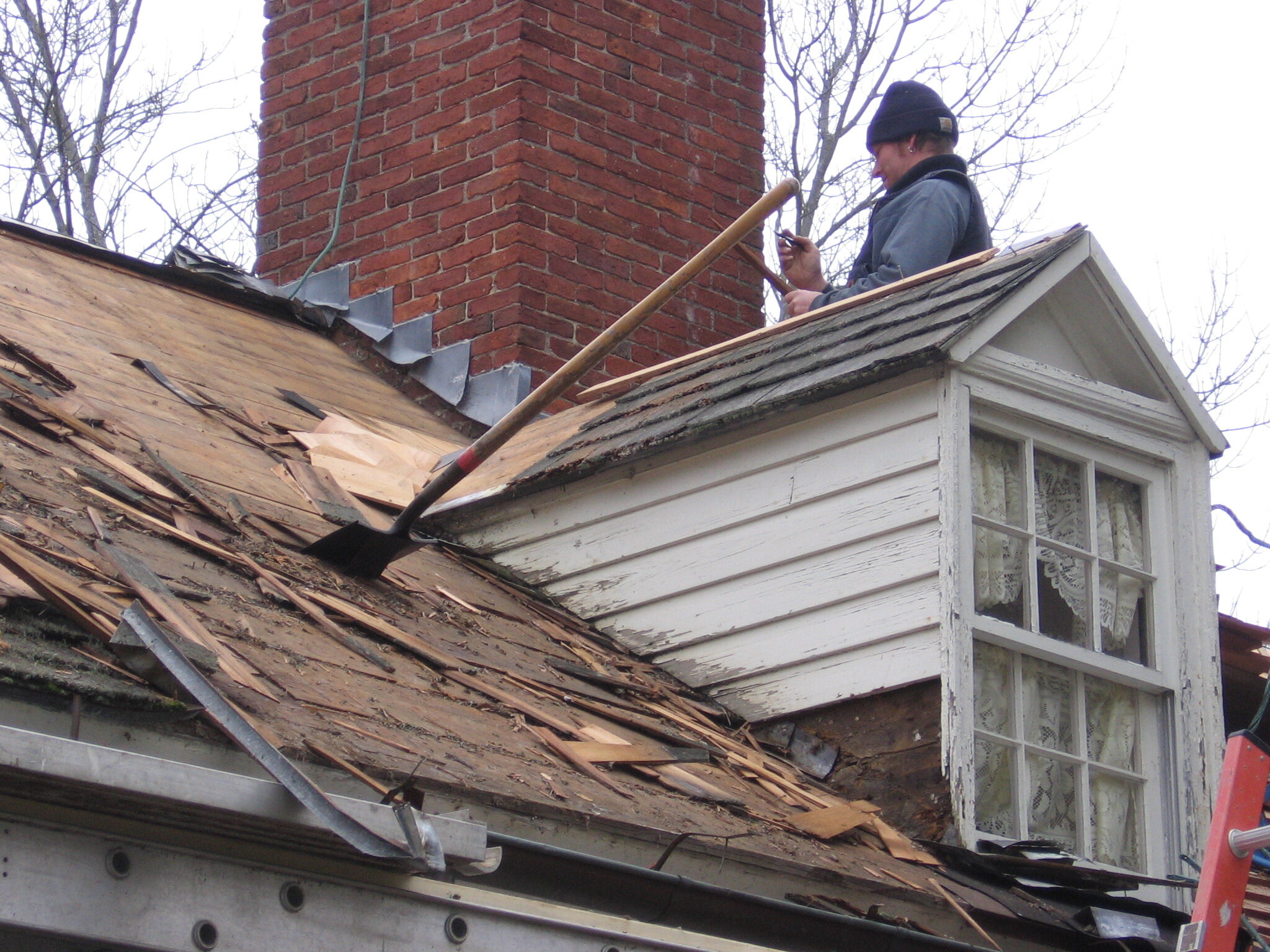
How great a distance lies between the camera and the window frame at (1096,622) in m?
5.08

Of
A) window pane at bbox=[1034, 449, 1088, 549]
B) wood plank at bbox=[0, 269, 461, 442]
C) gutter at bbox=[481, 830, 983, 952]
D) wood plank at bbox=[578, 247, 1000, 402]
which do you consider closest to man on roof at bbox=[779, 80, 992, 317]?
wood plank at bbox=[578, 247, 1000, 402]

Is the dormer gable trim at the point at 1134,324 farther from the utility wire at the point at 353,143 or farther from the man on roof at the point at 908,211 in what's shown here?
the utility wire at the point at 353,143

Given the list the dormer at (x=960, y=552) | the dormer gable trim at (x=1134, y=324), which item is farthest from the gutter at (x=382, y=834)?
the dormer gable trim at (x=1134, y=324)

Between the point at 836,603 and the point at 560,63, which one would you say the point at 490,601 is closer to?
the point at 836,603

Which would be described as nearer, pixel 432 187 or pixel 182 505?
pixel 182 505

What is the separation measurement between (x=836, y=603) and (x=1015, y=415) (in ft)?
2.85

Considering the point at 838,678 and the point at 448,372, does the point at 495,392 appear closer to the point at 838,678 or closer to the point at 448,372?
the point at 448,372

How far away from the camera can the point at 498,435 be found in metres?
5.12

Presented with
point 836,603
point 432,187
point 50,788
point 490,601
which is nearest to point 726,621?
point 836,603

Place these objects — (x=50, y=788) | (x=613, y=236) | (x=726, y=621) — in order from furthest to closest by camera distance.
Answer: (x=613, y=236)
(x=726, y=621)
(x=50, y=788)

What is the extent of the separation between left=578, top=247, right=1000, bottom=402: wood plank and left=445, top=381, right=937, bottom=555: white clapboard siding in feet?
2.57

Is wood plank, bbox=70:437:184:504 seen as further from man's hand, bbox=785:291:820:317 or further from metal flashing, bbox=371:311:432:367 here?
metal flashing, bbox=371:311:432:367

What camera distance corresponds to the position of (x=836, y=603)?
5.24m

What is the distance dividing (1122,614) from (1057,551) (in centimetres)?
32
